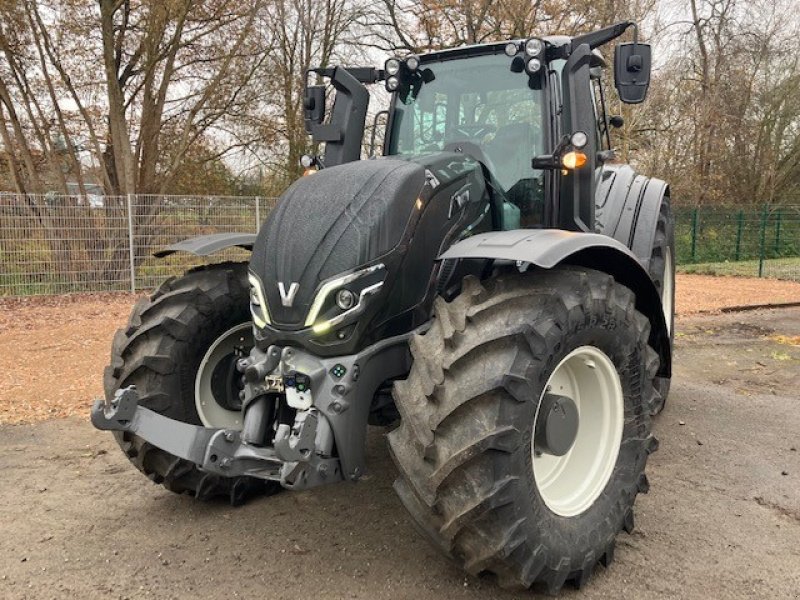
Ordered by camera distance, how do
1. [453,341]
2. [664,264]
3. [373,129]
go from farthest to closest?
[664,264]
[373,129]
[453,341]

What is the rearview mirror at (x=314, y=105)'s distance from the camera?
4.27 metres

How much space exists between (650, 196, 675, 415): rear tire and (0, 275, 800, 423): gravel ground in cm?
424

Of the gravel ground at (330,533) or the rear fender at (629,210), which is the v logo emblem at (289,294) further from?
the rear fender at (629,210)

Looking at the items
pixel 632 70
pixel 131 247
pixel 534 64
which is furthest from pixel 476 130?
pixel 131 247

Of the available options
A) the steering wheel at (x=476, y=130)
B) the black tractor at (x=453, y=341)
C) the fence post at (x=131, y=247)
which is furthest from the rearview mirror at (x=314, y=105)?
the fence post at (x=131, y=247)

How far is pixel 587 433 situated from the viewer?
305 cm

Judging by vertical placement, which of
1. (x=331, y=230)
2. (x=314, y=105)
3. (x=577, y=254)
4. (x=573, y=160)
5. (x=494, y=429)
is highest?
(x=314, y=105)

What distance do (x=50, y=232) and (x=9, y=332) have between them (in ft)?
10.9

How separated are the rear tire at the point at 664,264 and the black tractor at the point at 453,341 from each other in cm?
120

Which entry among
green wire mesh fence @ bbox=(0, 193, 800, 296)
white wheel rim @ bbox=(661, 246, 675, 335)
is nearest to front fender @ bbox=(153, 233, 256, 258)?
white wheel rim @ bbox=(661, 246, 675, 335)

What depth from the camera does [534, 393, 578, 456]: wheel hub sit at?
268cm

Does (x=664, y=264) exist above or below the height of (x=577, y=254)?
below

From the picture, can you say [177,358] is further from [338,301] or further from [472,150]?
[472,150]

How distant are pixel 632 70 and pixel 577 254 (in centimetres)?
130
